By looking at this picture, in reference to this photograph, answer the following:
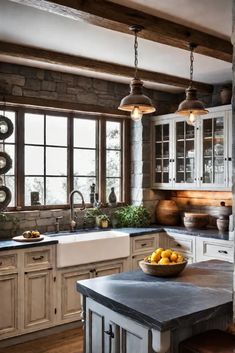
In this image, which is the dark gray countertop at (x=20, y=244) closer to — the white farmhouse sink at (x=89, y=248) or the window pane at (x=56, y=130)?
the white farmhouse sink at (x=89, y=248)

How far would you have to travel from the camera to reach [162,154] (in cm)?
549

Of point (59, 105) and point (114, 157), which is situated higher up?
point (59, 105)

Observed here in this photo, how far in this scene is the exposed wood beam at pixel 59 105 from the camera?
4.32 meters

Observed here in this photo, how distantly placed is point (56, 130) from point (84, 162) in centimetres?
59

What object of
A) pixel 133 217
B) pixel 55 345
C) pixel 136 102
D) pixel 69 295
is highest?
pixel 136 102

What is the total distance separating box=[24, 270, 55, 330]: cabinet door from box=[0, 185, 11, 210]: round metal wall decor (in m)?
0.82

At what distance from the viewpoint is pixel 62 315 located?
403cm

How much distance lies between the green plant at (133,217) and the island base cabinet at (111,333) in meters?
2.60

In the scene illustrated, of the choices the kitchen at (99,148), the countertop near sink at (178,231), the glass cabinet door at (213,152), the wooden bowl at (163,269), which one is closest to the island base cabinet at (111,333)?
the kitchen at (99,148)

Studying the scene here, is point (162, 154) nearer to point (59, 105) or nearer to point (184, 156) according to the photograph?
point (184, 156)

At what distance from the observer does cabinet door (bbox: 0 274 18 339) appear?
365 centimetres

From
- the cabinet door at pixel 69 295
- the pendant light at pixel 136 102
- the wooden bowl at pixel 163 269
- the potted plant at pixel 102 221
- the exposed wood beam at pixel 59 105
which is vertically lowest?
the cabinet door at pixel 69 295

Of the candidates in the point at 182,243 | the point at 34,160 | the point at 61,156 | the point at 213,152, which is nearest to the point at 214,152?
the point at 213,152

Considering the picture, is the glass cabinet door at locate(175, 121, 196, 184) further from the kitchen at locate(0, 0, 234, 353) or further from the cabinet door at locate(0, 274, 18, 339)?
the cabinet door at locate(0, 274, 18, 339)
